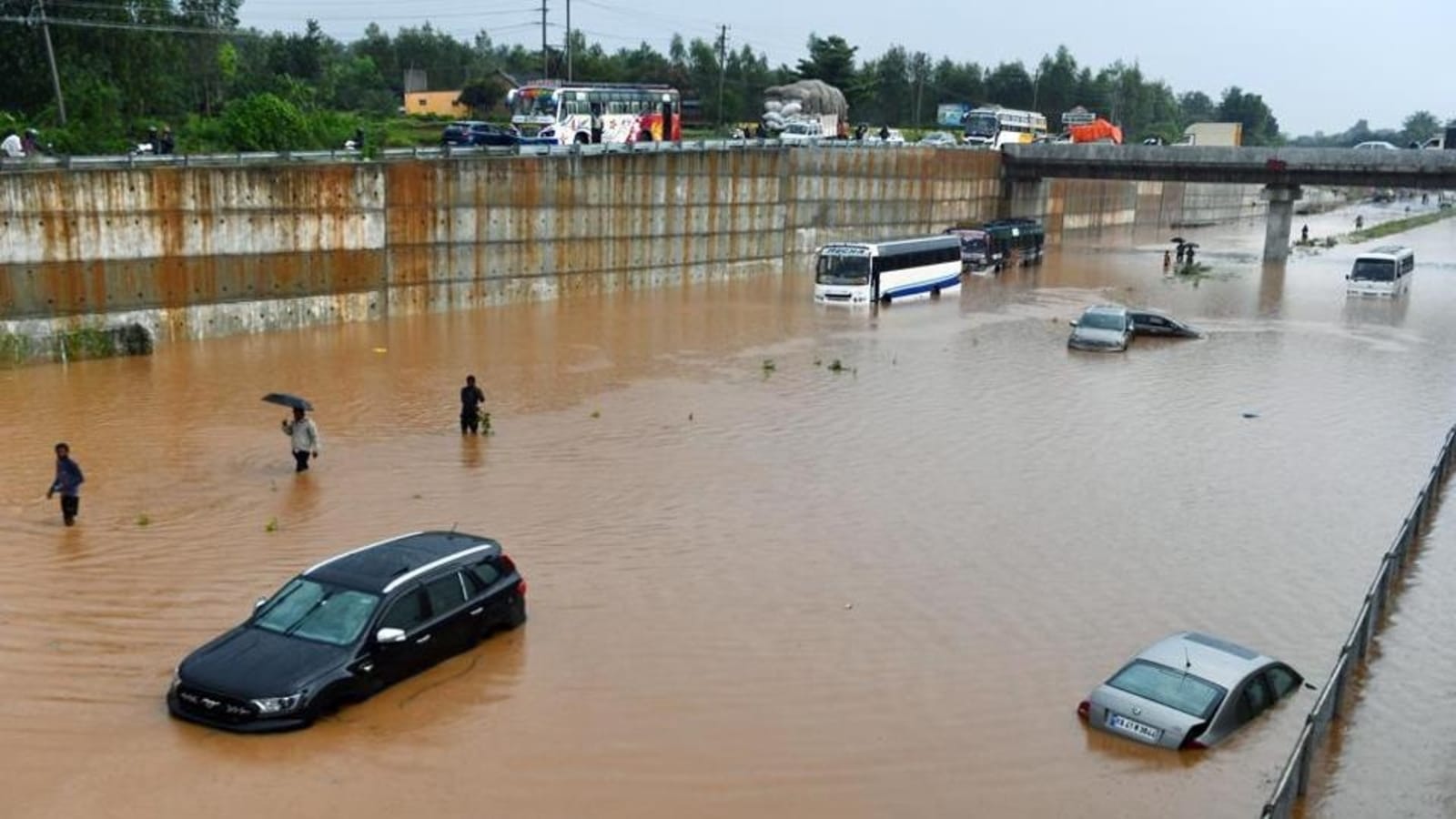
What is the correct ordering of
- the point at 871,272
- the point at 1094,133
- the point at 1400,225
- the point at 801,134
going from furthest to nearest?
the point at 1400,225, the point at 1094,133, the point at 801,134, the point at 871,272

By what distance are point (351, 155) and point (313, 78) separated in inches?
2094

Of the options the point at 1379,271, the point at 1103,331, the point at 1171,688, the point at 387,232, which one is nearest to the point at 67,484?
the point at 1171,688

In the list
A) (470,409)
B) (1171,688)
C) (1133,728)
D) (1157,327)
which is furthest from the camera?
(1157,327)

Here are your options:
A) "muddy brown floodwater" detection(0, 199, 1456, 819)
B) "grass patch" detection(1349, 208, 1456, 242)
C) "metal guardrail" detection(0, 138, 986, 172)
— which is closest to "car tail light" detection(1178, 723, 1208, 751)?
"muddy brown floodwater" detection(0, 199, 1456, 819)

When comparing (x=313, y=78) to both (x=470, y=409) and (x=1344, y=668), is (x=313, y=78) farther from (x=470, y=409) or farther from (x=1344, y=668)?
(x=1344, y=668)

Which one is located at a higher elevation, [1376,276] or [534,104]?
[534,104]

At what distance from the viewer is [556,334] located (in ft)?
120

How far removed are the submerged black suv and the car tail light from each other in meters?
6.81

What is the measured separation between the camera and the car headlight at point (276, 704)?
11039mm

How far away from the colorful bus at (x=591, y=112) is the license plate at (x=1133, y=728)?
41439mm

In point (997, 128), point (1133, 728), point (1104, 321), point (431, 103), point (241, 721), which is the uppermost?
point (431, 103)

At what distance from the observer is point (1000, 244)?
6109 centimetres

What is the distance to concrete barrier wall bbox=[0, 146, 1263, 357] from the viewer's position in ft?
99.5

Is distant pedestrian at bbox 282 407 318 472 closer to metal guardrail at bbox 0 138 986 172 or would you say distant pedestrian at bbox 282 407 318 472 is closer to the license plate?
the license plate
